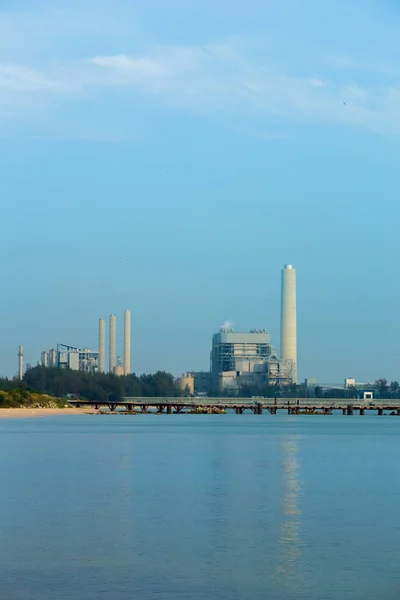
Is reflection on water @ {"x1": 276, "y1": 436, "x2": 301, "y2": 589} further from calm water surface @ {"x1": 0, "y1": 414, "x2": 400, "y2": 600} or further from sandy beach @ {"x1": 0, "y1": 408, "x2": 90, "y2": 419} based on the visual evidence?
sandy beach @ {"x1": 0, "y1": 408, "x2": 90, "y2": 419}

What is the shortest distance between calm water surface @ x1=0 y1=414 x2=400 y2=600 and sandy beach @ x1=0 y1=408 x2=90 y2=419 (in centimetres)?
9660

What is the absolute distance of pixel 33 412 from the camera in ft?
559

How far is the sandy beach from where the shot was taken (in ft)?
516

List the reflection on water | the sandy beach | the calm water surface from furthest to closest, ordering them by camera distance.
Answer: the sandy beach → the reflection on water → the calm water surface

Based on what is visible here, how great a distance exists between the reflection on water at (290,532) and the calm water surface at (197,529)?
0.15 feet

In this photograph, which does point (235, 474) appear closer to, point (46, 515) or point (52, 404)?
point (46, 515)

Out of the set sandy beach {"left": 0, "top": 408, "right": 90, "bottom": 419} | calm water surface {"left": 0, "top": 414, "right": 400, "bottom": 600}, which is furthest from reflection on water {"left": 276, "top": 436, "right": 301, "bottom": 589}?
sandy beach {"left": 0, "top": 408, "right": 90, "bottom": 419}

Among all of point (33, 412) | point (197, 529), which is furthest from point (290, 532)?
point (33, 412)

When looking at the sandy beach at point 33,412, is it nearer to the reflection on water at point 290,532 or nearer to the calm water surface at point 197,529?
the calm water surface at point 197,529

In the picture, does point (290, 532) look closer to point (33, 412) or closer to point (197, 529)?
point (197, 529)

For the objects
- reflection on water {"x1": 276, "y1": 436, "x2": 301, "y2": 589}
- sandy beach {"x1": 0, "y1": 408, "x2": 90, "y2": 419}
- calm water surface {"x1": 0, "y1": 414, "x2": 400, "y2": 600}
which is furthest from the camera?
sandy beach {"x1": 0, "y1": 408, "x2": 90, "y2": 419}

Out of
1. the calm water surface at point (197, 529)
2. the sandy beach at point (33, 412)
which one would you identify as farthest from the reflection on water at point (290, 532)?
the sandy beach at point (33, 412)

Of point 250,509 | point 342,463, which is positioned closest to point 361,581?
point 250,509

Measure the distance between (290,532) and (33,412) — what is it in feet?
468
